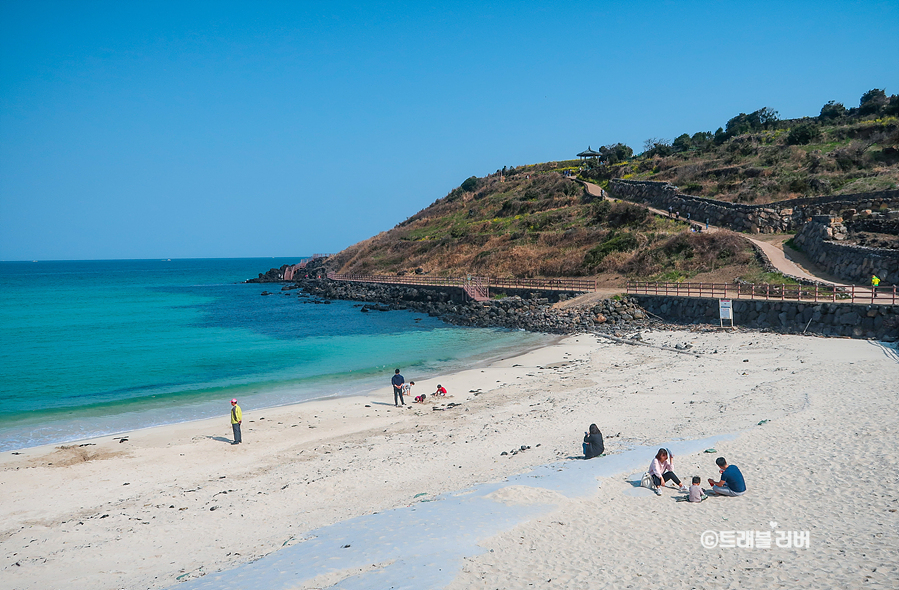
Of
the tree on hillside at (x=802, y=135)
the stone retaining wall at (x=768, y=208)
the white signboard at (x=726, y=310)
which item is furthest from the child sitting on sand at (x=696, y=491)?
the tree on hillside at (x=802, y=135)

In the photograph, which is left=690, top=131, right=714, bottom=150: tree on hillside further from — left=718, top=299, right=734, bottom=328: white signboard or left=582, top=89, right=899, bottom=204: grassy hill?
left=718, top=299, right=734, bottom=328: white signboard

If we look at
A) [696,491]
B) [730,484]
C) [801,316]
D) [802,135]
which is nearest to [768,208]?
[801,316]

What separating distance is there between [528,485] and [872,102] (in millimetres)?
83106

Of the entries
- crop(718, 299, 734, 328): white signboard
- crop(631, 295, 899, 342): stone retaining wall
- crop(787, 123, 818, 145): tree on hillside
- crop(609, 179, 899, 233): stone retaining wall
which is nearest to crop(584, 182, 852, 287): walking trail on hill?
crop(609, 179, 899, 233): stone retaining wall

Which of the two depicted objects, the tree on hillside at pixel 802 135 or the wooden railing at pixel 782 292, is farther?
the tree on hillside at pixel 802 135

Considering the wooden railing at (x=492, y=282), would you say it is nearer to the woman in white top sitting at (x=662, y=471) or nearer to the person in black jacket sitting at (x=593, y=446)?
the person in black jacket sitting at (x=593, y=446)

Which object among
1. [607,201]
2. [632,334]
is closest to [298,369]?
[632,334]

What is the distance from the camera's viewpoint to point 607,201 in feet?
207

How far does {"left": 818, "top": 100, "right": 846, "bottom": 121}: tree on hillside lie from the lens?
72906 millimetres

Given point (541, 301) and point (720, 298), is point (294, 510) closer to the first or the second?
point (720, 298)

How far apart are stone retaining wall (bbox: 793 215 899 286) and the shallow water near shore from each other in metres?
26.1

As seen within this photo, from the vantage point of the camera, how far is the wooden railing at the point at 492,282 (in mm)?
43531

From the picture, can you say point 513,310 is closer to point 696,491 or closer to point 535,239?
point 535,239

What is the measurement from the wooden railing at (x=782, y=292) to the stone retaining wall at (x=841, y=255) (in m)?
1.50
